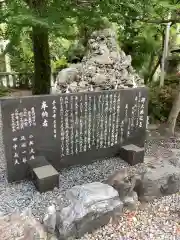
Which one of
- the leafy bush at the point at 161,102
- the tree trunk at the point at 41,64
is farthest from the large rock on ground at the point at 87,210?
the tree trunk at the point at 41,64

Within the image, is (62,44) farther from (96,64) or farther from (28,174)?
(28,174)

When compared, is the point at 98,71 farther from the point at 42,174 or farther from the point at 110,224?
the point at 110,224

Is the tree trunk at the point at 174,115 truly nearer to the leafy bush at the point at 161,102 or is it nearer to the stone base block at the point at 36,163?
the leafy bush at the point at 161,102

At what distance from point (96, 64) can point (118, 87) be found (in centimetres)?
57

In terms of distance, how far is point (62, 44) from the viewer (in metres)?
10.1

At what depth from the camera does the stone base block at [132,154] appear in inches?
168

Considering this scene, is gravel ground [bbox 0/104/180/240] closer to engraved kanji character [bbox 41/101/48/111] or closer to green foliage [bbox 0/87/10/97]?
engraved kanji character [bbox 41/101/48/111]

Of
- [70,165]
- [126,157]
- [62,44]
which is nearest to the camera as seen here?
[70,165]

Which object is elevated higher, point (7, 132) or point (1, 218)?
point (7, 132)

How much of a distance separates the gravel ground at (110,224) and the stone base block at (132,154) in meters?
0.20

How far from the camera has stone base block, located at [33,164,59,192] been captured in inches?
132

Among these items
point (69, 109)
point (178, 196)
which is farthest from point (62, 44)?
point (178, 196)

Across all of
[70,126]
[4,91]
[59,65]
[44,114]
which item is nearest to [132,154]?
[70,126]

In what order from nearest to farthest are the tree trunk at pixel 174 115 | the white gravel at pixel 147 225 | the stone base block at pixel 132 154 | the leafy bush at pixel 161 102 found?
the white gravel at pixel 147 225, the stone base block at pixel 132 154, the tree trunk at pixel 174 115, the leafy bush at pixel 161 102
